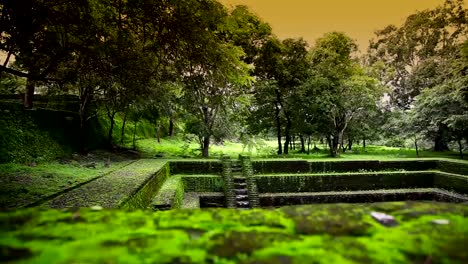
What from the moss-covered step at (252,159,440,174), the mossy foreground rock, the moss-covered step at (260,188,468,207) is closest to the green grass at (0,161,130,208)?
the mossy foreground rock

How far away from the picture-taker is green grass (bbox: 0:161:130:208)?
6.84 meters

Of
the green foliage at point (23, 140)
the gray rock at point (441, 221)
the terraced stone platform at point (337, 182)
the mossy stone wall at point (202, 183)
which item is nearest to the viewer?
the gray rock at point (441, 221)

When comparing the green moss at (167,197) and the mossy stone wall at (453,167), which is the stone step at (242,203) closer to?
the green moss at (167,197)

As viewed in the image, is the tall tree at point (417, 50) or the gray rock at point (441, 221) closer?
the gray rock at point (441, 221)

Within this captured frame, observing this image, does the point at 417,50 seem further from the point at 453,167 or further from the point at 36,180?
the point at 36,180

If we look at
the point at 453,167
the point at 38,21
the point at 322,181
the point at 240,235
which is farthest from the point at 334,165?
the point at 240,235

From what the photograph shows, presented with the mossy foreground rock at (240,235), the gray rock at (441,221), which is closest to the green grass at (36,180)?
the mossy foreground rock at (240,235)

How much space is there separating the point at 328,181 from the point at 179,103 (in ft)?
30.6

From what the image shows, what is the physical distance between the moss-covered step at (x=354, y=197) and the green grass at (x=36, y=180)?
731 cm

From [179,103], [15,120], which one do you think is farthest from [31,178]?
[179,103]

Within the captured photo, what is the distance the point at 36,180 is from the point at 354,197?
1258 centimetres

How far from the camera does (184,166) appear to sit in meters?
16.5

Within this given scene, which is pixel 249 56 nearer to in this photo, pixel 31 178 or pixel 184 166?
pixel 184 166

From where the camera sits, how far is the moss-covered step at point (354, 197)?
47.7 feet
